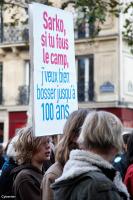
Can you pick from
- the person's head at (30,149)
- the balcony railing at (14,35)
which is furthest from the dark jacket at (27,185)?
the balcony railing at (14,35)

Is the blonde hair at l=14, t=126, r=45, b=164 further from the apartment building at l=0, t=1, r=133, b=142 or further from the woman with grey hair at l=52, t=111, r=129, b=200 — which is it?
the apartment building at l=0, t=1, r=133, b=142

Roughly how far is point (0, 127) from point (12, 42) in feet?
13.3

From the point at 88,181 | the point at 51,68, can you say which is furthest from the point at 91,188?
the point at 51,68

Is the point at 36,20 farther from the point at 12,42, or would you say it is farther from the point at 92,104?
the point at 12,42

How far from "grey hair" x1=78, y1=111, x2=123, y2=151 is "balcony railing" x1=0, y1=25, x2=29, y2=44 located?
78.9ft

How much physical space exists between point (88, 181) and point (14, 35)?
2482 cm

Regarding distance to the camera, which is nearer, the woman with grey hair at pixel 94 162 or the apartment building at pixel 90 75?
the woman with grey hair at pixel 94 162

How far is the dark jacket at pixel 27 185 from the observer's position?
4426mm

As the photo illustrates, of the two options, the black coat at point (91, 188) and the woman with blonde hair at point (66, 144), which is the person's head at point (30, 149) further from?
the black coat at point (91, 188)

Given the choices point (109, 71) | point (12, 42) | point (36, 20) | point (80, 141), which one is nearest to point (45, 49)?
point (36, 20)

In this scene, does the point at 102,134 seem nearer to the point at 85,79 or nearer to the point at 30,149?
the point at 30,149

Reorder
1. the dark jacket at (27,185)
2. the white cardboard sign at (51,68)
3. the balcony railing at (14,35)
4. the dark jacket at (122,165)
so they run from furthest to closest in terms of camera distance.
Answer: the balcony railing at (14,35)
the dark jacket at (122,165)
the white cardboard sign at (51,68)
the dark jacket at (27,185)

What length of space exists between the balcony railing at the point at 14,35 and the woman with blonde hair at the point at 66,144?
913 inches

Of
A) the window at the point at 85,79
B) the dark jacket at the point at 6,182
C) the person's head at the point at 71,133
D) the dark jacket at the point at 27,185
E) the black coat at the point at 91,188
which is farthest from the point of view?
the window at the point at 85,79
